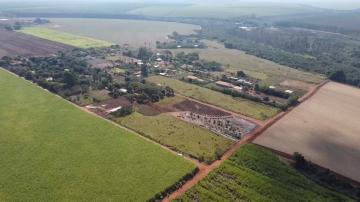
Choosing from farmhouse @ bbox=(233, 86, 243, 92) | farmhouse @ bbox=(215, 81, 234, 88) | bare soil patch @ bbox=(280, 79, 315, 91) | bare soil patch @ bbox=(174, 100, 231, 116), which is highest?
farmhouse @ bbox=(215, 81, 234, 88)

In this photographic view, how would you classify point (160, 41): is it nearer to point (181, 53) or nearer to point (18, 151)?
point (181, 53)

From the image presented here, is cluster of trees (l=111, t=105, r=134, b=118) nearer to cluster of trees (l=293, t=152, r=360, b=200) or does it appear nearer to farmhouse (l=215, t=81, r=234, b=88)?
farmhouse (l=215, t=81, r=234, b=88)

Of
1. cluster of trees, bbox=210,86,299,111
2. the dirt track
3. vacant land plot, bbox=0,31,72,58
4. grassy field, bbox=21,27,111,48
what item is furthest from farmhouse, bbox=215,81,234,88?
grassy field, bbox=21,27,111,48

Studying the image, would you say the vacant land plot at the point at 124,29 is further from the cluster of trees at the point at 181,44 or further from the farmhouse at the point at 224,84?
the farmhouse at the point at 224,84

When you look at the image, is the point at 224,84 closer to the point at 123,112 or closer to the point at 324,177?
the point at 123,112

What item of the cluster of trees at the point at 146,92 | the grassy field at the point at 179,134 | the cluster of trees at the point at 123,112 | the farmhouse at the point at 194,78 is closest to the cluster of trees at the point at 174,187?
the grassy field at the point at 179,134

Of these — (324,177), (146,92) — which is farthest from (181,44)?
(324,177)
